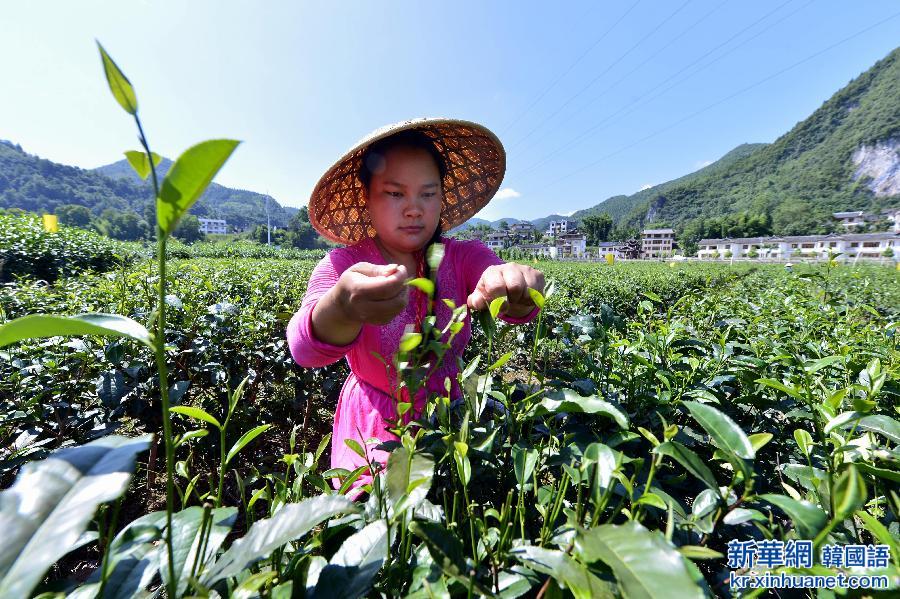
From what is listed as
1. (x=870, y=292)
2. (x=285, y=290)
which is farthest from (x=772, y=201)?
(x=285, y=290)

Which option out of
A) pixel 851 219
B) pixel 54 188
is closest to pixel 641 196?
pixel 851 219

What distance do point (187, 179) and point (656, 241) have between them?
9245 cm

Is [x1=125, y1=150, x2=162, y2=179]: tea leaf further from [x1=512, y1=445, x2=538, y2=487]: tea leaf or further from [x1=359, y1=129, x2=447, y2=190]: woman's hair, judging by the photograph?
[x1=359, y1=129, x2=447, y2=190]: woman's hair

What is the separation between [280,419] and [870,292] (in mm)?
7277

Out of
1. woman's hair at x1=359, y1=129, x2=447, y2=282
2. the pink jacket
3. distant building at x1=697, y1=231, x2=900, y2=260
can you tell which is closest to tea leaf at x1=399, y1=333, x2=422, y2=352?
the pink jacket

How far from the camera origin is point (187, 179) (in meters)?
0.35

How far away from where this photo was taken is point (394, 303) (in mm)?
725

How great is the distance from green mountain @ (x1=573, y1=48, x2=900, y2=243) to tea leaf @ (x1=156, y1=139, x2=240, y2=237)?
89.2 m

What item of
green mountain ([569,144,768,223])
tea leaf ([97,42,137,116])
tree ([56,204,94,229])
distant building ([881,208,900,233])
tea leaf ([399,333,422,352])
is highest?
green mountain ([569,144,768,223])

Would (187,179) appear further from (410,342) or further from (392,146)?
(392,146)

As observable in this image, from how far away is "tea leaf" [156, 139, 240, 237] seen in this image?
34 cm

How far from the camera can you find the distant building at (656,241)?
78938 mm

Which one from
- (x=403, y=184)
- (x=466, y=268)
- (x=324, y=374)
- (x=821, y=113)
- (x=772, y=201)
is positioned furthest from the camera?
(x=821, y=113)

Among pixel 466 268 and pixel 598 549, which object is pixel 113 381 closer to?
pixel 466 268
